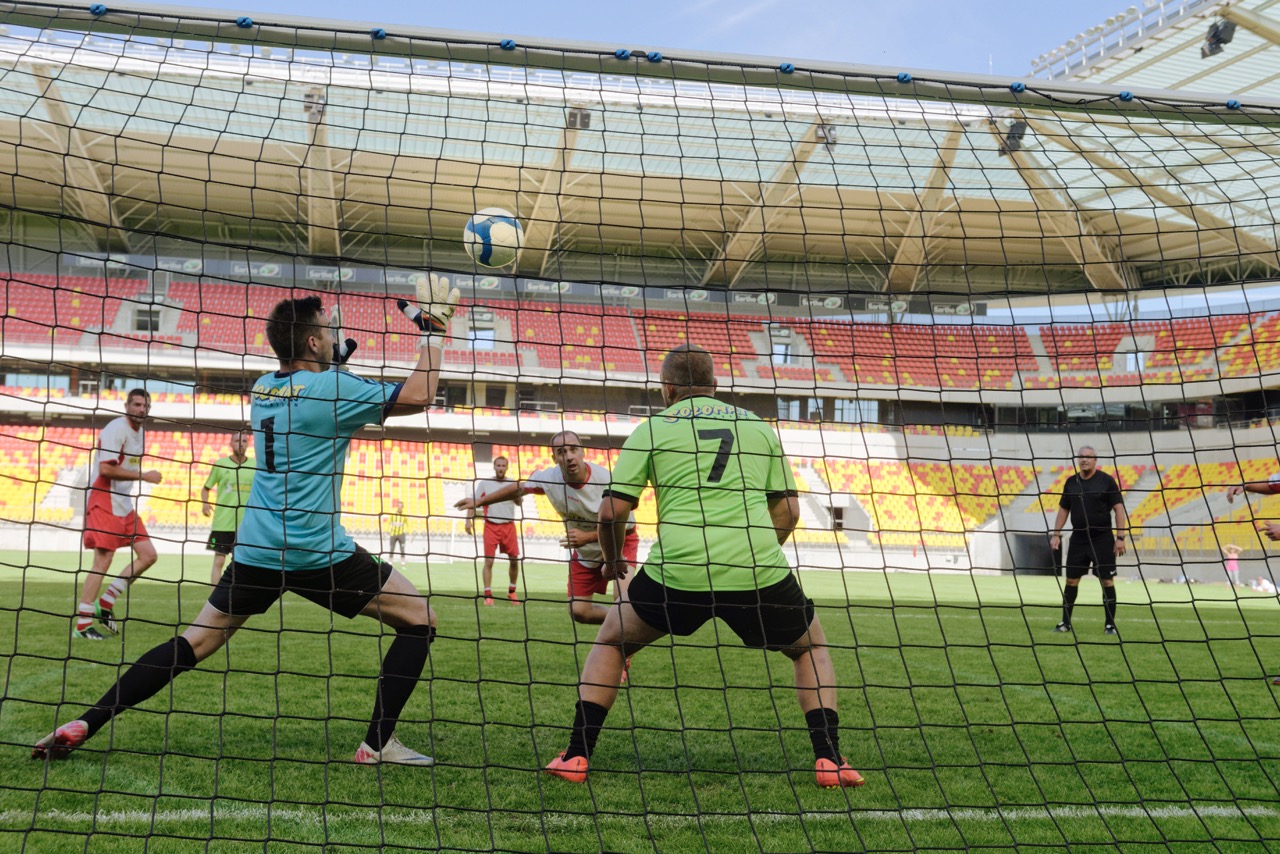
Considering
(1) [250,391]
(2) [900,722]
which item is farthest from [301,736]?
Result: (2) [900,722]

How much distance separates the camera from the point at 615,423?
27.5 m

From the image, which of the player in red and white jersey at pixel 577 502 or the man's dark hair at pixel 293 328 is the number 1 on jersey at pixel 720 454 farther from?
the player in red and white jersey at pixel 577 502

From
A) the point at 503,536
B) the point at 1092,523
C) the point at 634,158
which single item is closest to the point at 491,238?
the point at 503,536

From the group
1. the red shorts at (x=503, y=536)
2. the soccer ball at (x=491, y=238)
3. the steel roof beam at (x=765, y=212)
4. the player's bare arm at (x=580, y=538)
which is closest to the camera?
the soccer ball at (x=491, y=238)

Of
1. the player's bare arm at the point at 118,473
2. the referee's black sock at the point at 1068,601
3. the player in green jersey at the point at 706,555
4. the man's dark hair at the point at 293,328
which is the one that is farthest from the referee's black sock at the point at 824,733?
the referee's black sock at the point at 1068,601

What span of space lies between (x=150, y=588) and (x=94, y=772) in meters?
9.33

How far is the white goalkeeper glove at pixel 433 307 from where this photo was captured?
372 centimetres

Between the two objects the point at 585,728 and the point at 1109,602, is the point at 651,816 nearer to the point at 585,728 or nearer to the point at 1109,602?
the point at 585,728

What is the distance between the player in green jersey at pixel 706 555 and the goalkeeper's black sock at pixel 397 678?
0.68 metres

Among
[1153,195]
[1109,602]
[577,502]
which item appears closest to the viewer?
[577,502]

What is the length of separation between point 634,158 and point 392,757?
68.5 ft

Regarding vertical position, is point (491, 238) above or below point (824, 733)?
above

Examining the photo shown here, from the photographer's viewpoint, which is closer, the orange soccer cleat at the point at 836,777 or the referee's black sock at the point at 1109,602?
the orange soccer cleat at the point at 836,777

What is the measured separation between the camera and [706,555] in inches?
156
